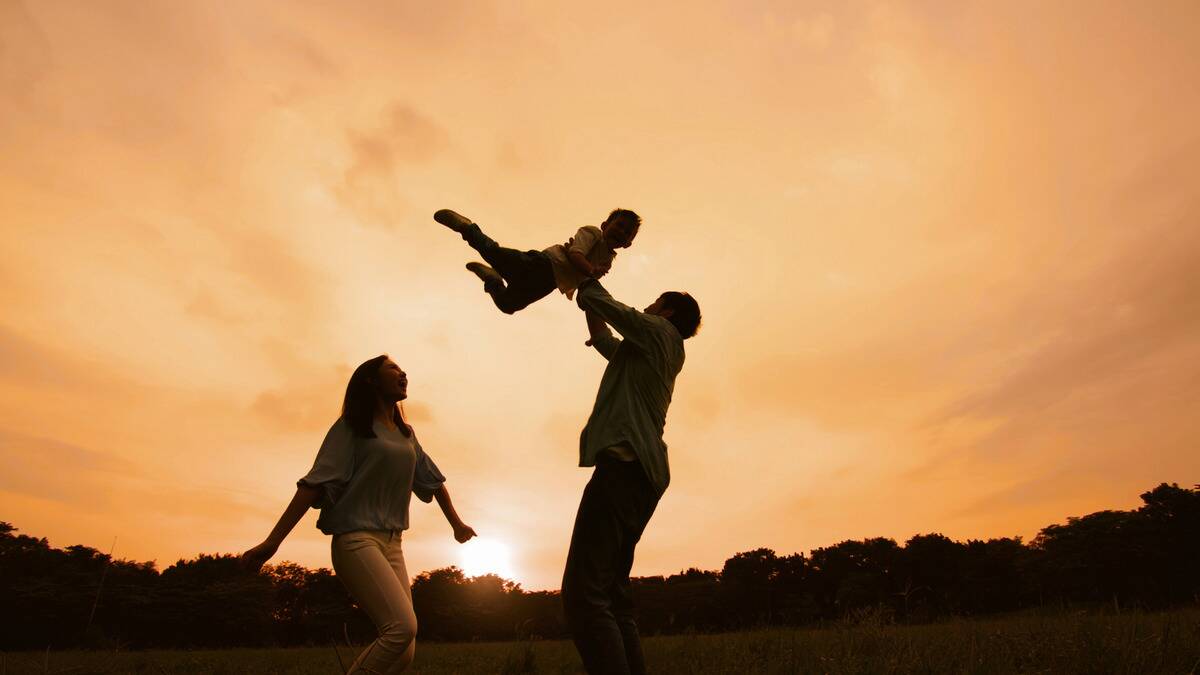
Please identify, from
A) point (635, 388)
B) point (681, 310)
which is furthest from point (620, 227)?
point (635, 388)

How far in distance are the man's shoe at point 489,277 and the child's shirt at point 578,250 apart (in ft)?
3.55

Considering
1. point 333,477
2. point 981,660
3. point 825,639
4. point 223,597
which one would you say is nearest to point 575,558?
point 333,477

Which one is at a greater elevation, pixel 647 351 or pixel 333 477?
pixel 647 351

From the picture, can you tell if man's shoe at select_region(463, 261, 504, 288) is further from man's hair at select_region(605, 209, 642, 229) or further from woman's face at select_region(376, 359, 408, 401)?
woman's face at select_region(376, 359, 408, 401)

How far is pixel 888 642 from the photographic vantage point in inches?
245

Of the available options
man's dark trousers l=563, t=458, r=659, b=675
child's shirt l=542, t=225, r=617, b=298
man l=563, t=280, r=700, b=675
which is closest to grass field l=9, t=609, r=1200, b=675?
man's dark trousers l=563, t=458, r=659, b=675

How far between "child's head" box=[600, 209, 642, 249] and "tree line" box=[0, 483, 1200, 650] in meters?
31.1

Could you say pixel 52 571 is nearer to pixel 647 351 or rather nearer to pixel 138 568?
pixel 138 568

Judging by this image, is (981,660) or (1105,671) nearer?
(1105,671)

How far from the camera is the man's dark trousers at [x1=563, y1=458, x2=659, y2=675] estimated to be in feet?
11.9

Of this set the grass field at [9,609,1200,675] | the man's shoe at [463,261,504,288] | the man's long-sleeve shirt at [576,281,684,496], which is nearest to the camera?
the man's long-sleeve shirt at [576,281,684,496]

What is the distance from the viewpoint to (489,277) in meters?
6.54

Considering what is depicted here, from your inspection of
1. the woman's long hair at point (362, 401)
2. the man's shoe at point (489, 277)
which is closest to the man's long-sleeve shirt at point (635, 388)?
the woman's long hair at point (362, 401)

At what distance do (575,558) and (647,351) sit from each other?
4.33 feet
